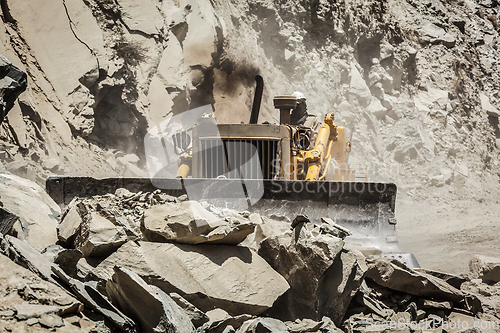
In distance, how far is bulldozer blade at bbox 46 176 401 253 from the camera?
580 cm

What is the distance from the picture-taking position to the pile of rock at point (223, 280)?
8.89ft

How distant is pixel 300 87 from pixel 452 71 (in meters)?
8.89

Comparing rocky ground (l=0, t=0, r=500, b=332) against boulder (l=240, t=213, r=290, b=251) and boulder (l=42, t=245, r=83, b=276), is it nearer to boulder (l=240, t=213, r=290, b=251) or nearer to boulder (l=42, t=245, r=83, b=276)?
boulder (l=42, t=245, r=83, b=276)

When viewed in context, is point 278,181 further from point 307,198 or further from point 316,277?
point 316,277

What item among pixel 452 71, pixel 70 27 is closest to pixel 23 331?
pixel 70 27

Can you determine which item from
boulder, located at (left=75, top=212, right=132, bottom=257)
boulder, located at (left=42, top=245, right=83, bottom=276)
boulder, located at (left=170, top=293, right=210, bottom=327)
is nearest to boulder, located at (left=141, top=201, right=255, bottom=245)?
boulder, located at (left=75, top=212, right=132, bottom=257)

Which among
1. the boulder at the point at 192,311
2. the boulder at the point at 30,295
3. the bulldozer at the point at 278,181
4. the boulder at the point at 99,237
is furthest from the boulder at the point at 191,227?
the bulldozer at the point at 278,181

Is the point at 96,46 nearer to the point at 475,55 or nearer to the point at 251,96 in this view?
the point at 251,96

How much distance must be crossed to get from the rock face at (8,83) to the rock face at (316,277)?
309 centimetres

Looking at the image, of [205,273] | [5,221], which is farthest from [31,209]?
[205,273]

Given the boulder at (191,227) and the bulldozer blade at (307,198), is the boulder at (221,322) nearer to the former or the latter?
the boulder at (191,227)

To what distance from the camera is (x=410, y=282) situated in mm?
3926

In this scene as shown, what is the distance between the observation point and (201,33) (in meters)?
13.3

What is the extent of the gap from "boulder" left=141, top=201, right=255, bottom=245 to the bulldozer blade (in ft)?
6.33
